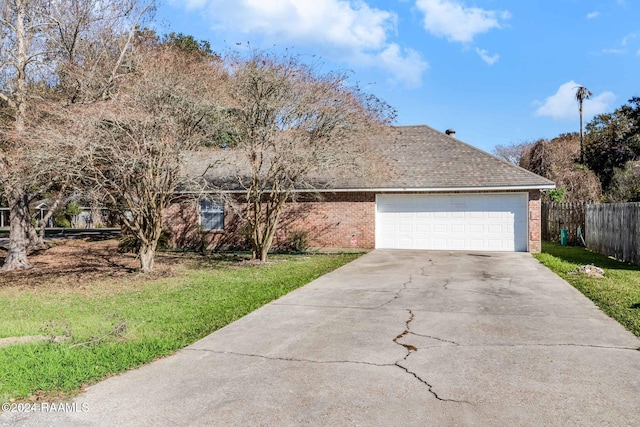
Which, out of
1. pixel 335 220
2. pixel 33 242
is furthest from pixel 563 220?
pixel 33 242

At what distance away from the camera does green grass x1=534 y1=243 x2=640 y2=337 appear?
7.46 m

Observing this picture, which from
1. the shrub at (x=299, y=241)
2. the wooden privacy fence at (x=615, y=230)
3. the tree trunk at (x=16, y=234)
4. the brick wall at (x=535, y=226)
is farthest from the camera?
the shrub at (x=299, y=241)

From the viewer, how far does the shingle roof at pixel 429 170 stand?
17.1 meters

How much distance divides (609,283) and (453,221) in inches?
305

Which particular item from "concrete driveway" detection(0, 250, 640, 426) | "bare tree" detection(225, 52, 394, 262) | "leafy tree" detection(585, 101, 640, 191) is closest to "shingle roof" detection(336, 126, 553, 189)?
"bare tree" detection(225, 52, 394, 262)

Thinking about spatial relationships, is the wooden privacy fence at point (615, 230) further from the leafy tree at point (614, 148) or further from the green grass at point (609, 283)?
the leafy tree at point (614, 148)

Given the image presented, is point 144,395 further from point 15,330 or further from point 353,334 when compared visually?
point 15,330

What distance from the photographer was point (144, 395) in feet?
14.4

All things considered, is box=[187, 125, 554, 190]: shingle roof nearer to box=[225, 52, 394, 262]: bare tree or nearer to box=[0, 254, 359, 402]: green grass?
box=[225, 52, 394, 262]: bare tree

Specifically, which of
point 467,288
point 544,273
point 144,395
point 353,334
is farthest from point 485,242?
point 144,395

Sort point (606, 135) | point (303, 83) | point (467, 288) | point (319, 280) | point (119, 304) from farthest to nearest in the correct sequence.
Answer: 1. point (606, 135)
2. point (303, 83)
3. point (319, 280)
4. point (467, 288)
5. point (119, 304)

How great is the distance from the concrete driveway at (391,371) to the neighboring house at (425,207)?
29.0 feet

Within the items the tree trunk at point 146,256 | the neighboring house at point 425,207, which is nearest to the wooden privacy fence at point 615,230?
the neighboring house at point 425,207

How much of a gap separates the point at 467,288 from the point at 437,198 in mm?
8254
